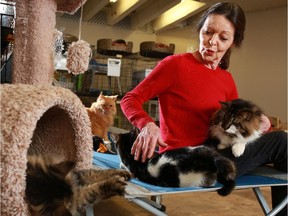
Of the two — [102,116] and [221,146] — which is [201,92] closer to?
[221,146]

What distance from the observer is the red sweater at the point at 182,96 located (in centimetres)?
128

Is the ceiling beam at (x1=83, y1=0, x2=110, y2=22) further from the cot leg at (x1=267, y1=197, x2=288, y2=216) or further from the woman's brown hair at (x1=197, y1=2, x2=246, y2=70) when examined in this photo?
the cot leg at (x1=267, y1=197, x2=288, y2=216)

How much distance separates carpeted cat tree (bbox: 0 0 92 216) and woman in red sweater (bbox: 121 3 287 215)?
1.02 feet

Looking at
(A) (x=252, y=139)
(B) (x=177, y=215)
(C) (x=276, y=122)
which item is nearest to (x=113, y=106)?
(B) (x=177, y=215)

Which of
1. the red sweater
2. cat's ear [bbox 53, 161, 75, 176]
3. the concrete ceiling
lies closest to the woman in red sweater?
the red sweater

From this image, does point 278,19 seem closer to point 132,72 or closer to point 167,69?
point 132,72

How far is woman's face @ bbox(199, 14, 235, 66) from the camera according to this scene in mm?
1324

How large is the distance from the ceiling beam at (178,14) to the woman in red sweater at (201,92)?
4.30 meters

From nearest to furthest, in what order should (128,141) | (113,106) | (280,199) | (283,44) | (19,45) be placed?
(19,45) < (128,141) < (280,199) < (113,106) < (283,44)

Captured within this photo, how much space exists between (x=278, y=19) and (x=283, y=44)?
15.8 inches

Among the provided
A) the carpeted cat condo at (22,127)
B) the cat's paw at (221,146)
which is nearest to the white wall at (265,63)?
the cat's paw at (221,146)

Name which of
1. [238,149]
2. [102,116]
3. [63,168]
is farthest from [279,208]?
[102,116]

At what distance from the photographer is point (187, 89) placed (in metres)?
1.30

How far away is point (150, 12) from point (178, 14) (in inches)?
20.1
